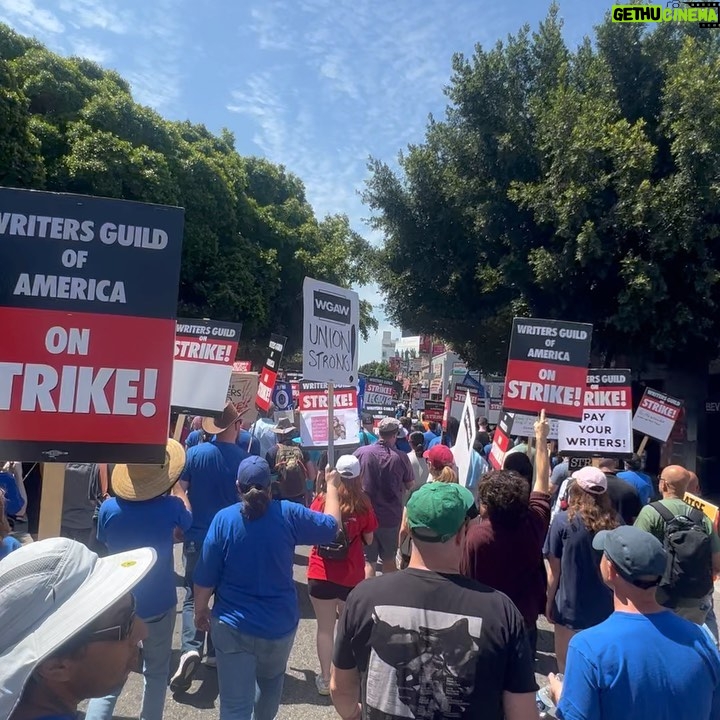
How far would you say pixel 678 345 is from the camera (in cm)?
Result: 1638

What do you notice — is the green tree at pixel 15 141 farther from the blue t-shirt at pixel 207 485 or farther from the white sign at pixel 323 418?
the blue t-shirt at pixel 207 485

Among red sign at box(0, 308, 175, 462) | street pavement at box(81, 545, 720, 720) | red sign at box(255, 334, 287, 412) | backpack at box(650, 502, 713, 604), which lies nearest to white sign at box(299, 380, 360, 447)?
street pavement at box(81, 545, 720, 720)

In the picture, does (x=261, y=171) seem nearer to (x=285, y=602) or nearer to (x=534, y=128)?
(x=534, y=128)

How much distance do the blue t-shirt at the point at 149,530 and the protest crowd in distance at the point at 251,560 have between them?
1 centimetres

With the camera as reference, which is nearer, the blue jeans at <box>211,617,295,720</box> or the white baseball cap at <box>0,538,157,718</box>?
the white baseball cap at <box>0,538,157,718</box>

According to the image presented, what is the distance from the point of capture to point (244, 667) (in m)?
3.42

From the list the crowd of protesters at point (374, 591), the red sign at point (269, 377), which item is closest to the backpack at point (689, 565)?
the crowd of protesters at point (374, 591)

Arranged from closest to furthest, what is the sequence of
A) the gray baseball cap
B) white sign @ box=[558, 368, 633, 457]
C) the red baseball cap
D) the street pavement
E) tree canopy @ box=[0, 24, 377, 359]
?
1. the gray baseball cap
2. the street pavement
3. the red baseball cap
4. white sign @ box=[558, 368, 633, 457]
5. tree canopy @ box=[0, 24, 377, 359]

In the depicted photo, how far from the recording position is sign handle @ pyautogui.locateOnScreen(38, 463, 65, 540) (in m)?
2.57

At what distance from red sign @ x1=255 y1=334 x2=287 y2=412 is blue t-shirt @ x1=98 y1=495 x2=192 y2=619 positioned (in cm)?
655

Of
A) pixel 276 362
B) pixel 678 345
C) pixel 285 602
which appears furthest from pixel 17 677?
pixel 678 345

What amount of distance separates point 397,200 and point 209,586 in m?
16.7

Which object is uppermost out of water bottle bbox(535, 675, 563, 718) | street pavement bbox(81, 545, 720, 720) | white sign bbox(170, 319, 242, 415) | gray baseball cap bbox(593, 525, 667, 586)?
Result: white sign bbox(170, 319, 242, 415)

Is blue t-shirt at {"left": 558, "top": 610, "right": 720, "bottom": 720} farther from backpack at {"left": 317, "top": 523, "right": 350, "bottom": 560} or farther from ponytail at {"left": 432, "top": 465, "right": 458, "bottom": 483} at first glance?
ponytail at {"left": 432, "top": 465, "right": 458, "bottom": 483}
